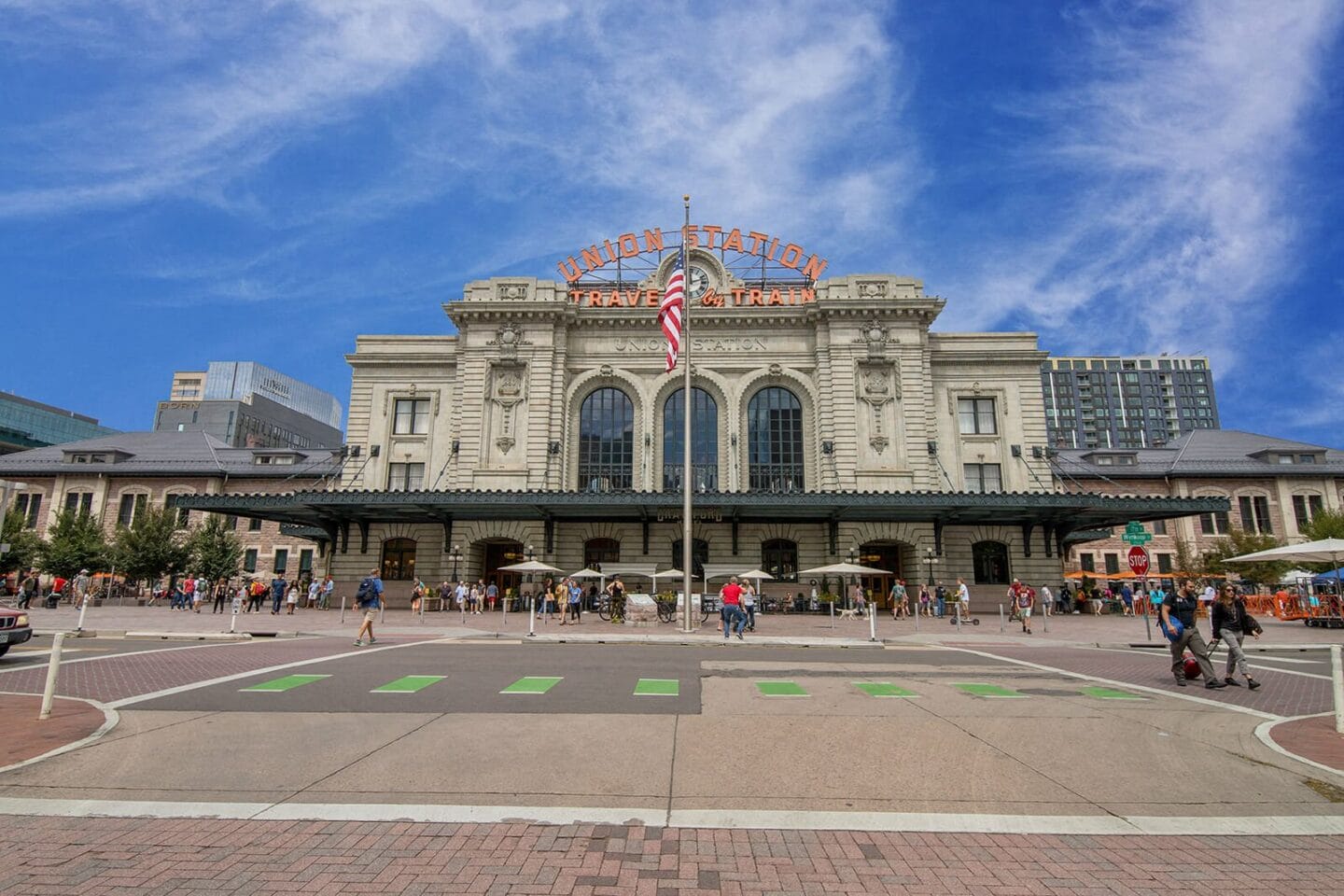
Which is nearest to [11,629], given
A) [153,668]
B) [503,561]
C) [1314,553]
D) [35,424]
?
[153,668]

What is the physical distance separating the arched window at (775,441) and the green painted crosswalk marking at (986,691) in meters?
31.4

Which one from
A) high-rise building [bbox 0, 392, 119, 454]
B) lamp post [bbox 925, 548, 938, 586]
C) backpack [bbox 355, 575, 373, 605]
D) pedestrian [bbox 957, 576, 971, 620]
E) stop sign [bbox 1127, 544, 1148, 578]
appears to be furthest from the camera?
high-rise building [bbox 0, 392, 119, 454]

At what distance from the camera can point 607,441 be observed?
148 ft

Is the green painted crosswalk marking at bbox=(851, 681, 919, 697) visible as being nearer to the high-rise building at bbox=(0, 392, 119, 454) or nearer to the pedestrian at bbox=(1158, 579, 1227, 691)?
the pedestrian at bbox=(1158, 579, 1227, 691)

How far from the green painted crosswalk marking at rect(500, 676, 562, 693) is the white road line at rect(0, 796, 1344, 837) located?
5.57 m

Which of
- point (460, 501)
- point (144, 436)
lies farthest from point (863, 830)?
point (144, 436)

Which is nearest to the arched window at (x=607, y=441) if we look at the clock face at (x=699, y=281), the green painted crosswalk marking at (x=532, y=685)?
the clock face at (x=699, y=281)

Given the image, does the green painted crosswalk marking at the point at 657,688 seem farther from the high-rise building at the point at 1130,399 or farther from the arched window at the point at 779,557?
the high-rise building at the point at 1130,399

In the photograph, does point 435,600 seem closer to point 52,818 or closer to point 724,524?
point 724,524

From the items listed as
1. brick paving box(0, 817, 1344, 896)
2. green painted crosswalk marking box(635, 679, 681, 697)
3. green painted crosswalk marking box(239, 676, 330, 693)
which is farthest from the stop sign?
green painted crosswalk marking box(239, 676, 330, 693)

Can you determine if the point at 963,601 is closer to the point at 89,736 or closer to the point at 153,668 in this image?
the point at 153,668

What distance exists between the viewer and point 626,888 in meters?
4.23

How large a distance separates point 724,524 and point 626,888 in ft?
123

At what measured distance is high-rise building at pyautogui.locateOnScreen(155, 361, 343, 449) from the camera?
97.6 meters
